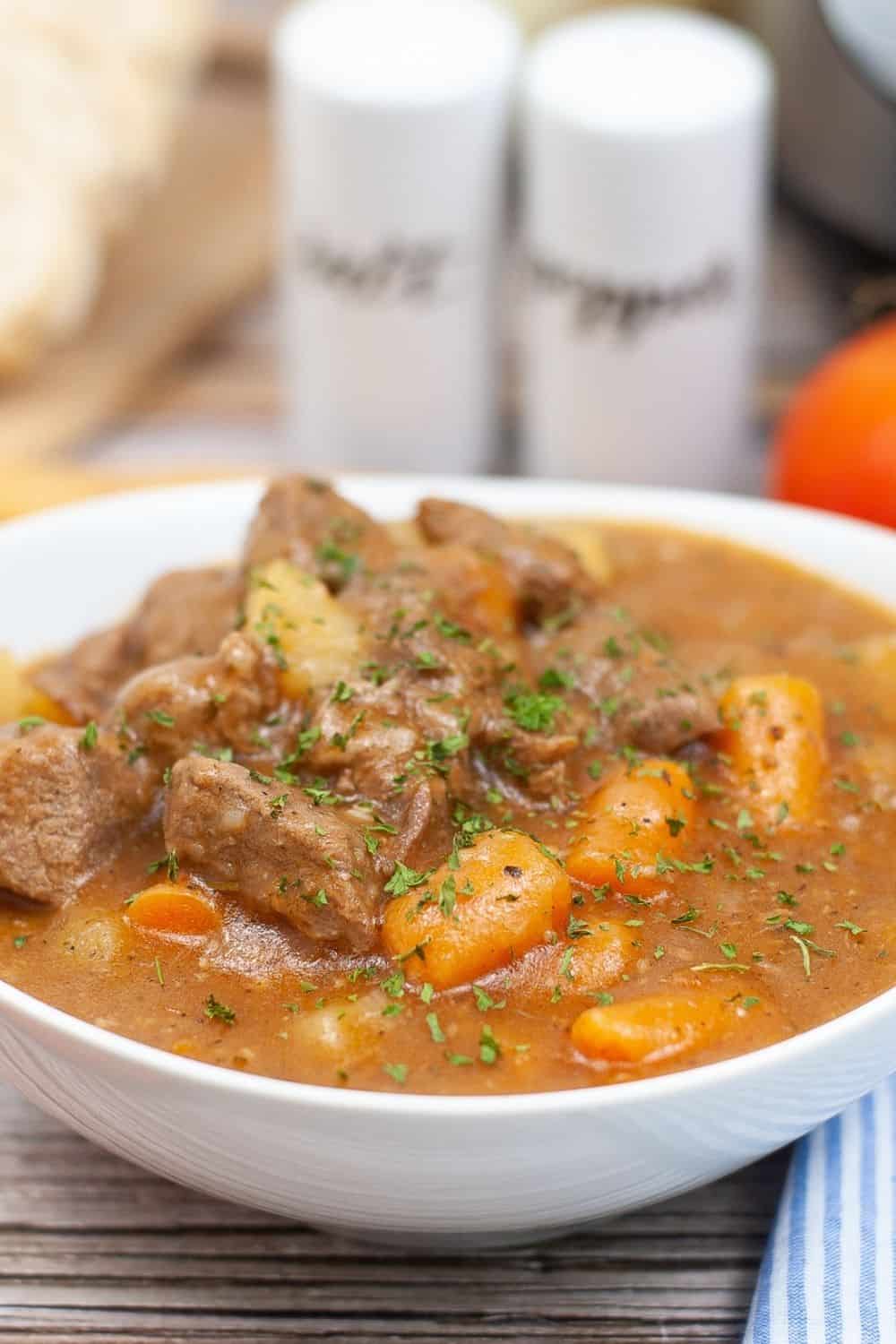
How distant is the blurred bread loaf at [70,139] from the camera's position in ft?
19.1

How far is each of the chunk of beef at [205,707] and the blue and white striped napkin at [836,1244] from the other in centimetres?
121

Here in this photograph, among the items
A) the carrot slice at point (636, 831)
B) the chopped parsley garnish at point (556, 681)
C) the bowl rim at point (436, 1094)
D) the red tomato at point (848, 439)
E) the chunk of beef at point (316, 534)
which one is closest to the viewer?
the bowl rim at point (436, 1094)

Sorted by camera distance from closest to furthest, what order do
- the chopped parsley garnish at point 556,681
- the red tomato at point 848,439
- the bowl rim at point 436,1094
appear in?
the bowl rim at point 436,1094 → the chopped parsley garnish at point 556,681 → the red tomato at point 848,439

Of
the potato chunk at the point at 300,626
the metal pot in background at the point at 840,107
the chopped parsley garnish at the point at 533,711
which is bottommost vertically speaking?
the chopped parsley garnish at the point at 533,711

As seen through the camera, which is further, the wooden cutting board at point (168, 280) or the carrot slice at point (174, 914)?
the wooden cutting board at point (168, 280)

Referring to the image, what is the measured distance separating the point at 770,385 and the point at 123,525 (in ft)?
10.8

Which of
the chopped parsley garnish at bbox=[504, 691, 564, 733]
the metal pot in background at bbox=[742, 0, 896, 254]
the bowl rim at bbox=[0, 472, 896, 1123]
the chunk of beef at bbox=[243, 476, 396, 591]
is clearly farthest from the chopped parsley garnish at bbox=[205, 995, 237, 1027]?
the metal pot in background at bbox=[742, 0, 896, 254]

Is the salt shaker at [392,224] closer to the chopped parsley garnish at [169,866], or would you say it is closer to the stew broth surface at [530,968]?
the stew broth surface at [530,968]

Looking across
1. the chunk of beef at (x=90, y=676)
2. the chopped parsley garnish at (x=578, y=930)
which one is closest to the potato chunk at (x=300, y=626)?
Answer: the chunk of beef at (x=90, y=676)

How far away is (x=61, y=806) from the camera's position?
3.12 m

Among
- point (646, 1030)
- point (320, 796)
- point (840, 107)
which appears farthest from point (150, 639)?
point (840, 107)

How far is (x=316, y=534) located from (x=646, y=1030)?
1415 millimetres

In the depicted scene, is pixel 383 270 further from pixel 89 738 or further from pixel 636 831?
pixel 636 831

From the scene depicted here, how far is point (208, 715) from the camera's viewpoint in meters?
3.25
